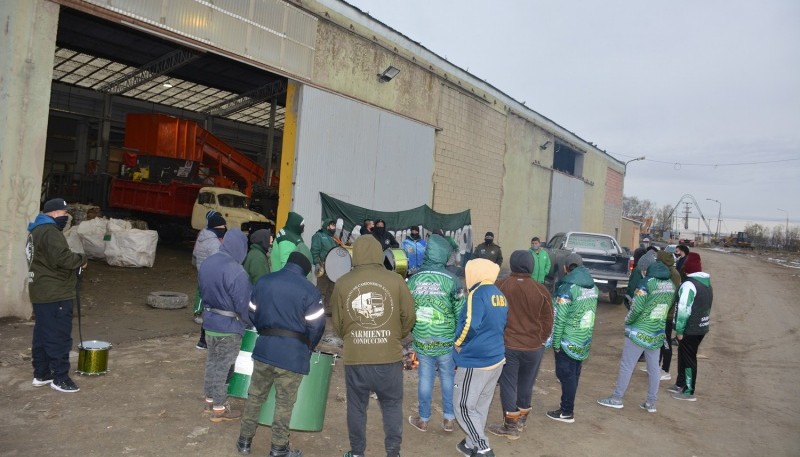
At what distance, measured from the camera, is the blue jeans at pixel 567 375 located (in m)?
5.89

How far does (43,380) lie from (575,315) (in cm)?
563

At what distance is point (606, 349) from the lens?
981 centimetres

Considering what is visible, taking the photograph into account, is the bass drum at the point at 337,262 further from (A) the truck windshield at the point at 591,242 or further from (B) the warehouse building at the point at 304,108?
(A) the truck windshield at the point at 591,242

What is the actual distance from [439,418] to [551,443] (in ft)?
3.86

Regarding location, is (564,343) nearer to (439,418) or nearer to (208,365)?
(439,418)

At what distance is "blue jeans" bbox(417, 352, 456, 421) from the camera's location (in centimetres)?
536

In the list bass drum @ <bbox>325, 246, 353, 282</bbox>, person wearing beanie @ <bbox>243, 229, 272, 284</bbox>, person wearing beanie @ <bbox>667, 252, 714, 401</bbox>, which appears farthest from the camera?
bass drum @ <bbox>325, 246, 353, 282</bbox>

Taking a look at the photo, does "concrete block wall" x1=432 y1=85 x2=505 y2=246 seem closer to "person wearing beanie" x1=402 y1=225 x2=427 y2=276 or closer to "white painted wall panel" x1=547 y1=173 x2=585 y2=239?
"white painted wall panel" x1=547 y1=173 x2=585 y2=239

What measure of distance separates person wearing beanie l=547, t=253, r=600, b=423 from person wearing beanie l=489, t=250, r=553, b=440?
52cm

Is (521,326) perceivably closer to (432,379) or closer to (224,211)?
(432,379)

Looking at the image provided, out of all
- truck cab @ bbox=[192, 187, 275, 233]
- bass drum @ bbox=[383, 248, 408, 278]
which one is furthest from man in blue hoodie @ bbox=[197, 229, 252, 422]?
truck cab @ bbox=[192, 187, 275, 233]

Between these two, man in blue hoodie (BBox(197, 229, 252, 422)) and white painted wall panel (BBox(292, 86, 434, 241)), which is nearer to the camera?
man in blue hoodie (BBox(197, 229, 252, 422))

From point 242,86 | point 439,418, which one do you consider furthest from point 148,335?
point 242,86

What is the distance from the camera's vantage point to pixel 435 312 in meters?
5.16
